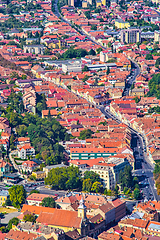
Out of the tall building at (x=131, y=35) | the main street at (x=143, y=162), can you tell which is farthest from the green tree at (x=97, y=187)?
the tall building at (x=131, y=35)

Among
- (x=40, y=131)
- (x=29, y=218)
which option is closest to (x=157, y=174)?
(x=29, y=218)

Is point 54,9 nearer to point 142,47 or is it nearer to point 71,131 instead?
point 142,47

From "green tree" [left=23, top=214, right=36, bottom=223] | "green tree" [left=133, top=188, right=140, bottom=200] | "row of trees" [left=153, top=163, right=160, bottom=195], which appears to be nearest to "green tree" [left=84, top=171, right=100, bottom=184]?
"green tree" [left=133, top=188, right=140, bottom=200]

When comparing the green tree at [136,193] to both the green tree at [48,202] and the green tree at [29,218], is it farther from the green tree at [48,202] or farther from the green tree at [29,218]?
the green tree at [29,218]

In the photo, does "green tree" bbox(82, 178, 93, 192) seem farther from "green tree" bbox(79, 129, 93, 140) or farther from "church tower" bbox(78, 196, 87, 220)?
"green tree" bbox(79, 129, 93, 140)

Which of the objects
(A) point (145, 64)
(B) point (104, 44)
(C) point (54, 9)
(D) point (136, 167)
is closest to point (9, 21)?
(C) point (54, 9)

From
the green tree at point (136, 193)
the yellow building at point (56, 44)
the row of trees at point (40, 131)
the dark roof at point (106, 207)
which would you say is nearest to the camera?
the dark roof at point (106, 207)
